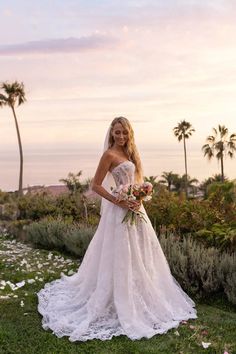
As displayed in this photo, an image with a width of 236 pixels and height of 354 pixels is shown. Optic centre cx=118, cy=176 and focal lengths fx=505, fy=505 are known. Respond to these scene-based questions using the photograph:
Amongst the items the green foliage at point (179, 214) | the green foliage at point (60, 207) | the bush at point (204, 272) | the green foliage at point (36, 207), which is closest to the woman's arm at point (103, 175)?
the bush at point (204, 272)

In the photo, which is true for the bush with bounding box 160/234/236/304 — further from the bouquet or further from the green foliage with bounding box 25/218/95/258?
the green foliage with bounding box 25/218/95/258

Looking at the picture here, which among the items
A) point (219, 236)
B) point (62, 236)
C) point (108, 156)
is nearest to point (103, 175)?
point (108, 156)

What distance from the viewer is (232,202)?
38.4 feet

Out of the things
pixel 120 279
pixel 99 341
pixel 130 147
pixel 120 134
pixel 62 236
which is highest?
pixel 120 134

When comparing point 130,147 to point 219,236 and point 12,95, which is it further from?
point 12,95

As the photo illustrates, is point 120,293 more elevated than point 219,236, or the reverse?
point 219,236

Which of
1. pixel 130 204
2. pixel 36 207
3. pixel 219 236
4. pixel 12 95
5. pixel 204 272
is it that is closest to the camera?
pixel 130 204

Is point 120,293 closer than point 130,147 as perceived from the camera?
Yes

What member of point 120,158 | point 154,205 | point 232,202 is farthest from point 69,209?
point 120,158

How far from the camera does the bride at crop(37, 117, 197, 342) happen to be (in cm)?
646

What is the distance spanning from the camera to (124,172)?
6.90 metres

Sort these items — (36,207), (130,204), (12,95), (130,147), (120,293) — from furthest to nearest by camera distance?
1. (12,95)
2. (36,207)
3. (130,147)
4. (130,204)
5. (120,293)

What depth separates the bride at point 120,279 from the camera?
6.46 m

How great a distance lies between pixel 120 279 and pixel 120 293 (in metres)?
0.18
